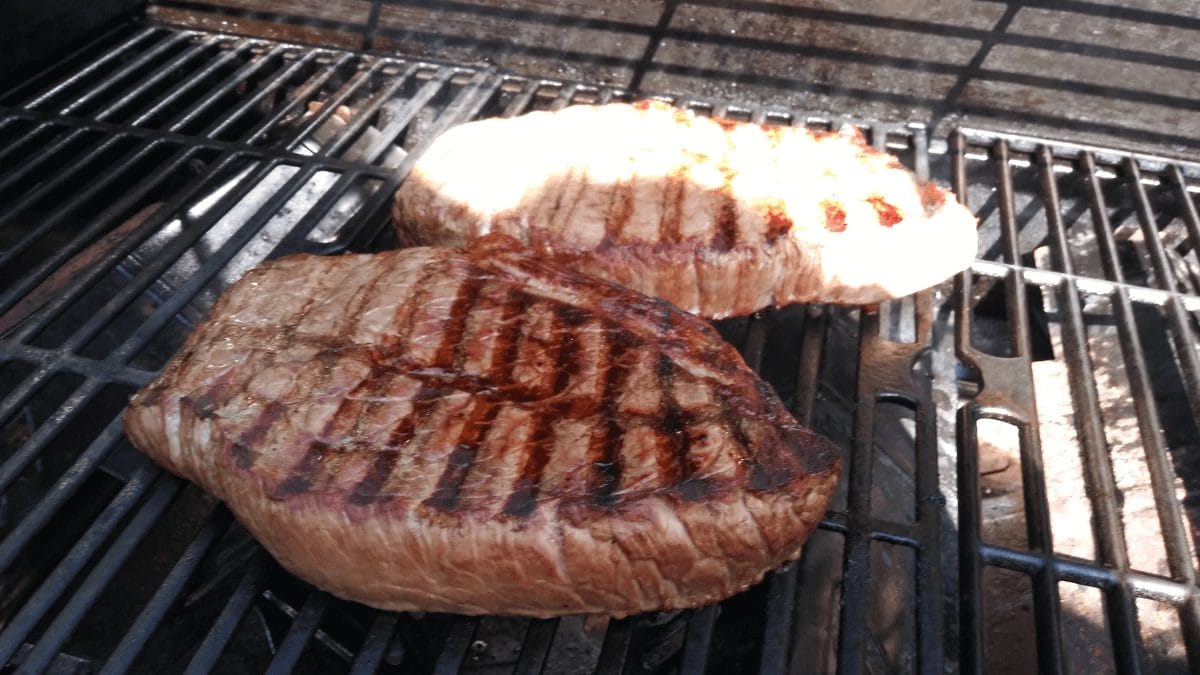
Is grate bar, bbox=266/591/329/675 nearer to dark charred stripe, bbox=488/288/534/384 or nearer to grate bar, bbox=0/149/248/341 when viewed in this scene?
dark charred stripe, bbox=488/288/534/384

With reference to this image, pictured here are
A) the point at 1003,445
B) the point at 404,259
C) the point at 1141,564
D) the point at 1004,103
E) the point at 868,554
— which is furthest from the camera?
the point at 1004,103

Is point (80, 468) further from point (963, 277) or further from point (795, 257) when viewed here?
point (963, 277)

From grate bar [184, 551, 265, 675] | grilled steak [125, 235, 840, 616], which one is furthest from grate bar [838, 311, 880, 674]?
grate bar [184, 551, 265, 675]

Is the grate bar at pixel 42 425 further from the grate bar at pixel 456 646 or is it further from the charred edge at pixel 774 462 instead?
the charred edge at pixel 774 462

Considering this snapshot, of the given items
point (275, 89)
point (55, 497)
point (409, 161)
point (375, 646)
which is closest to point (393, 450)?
point (375, 646)

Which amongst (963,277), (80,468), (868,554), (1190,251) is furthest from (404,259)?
(1190,251)

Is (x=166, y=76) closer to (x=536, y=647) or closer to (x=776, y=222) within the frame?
(x=776, y=222)

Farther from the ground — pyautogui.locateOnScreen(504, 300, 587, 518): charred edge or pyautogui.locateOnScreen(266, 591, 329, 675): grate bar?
pyautogui.locateOnScreen(504, 300, 587, 518): charred edge
